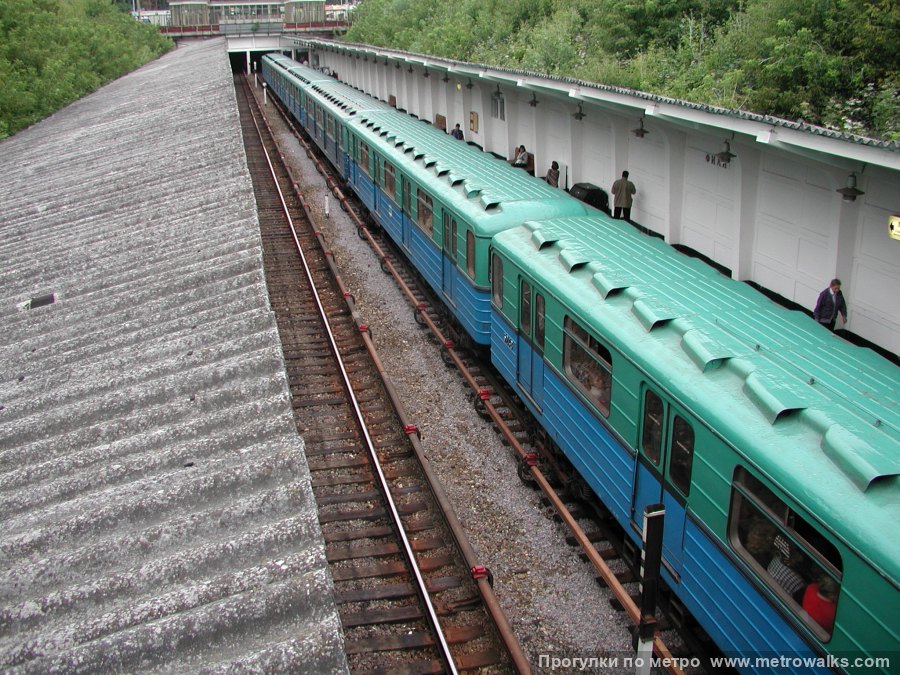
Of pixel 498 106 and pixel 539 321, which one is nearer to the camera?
pixel 539 321

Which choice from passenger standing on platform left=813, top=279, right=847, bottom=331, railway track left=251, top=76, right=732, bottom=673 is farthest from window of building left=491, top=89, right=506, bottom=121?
passenger standing on platform left=813, top=279, right=847, bottom=331

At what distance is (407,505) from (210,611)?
5245mm

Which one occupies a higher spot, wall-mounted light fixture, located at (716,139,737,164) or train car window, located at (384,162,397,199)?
wall-mounted light fixture, located at (716,139,737,164)

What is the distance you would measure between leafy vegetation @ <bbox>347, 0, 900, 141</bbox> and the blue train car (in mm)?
4591

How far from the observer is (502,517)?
27.9ft

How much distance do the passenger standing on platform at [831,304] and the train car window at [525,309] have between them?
3.29m

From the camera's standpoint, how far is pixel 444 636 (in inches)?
263

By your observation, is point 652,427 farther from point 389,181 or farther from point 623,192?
point 389,181

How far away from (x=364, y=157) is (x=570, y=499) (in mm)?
12203

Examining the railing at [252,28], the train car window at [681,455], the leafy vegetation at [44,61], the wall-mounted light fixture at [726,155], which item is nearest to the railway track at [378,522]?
the train car window at [681,455]

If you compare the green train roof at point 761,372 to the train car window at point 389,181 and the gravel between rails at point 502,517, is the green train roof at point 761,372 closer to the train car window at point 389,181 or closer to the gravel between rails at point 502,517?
the gravel between rails at point 502,517

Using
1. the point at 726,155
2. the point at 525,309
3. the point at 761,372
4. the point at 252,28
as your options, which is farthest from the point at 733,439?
the point at 252,28

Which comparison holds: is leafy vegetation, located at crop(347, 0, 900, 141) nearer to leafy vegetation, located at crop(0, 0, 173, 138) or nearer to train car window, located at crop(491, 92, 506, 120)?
train car window, located at crop(491, 92, 506, 120)

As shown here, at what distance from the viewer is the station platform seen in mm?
3373
